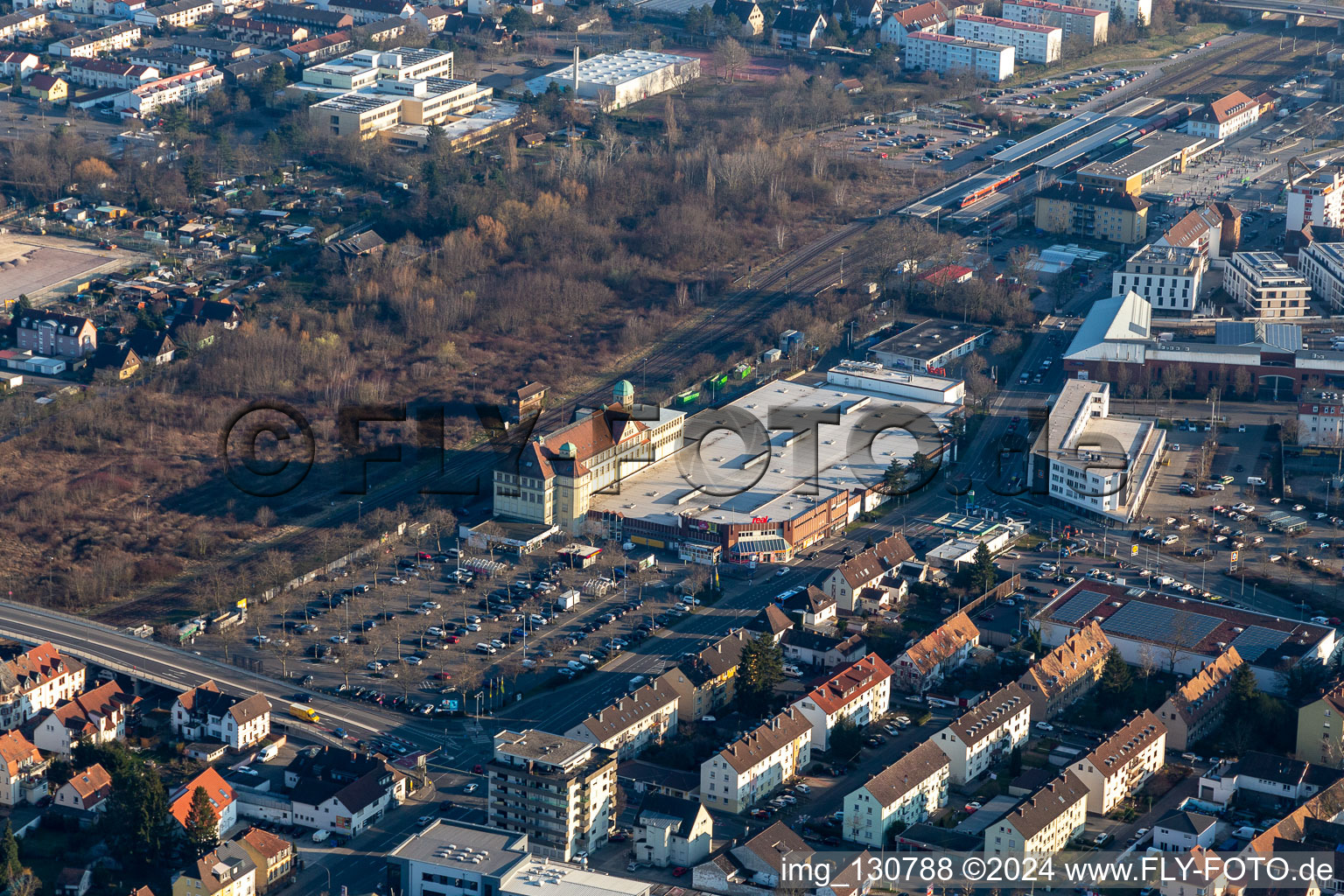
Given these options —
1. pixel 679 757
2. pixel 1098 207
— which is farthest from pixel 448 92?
pixel 679 757

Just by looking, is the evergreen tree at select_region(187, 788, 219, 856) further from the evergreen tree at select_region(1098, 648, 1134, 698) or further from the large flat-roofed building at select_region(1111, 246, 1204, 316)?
the large flat-roofed building at select_region(1111, 246, 1204, 316)

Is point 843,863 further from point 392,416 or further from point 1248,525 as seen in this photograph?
point 392,416

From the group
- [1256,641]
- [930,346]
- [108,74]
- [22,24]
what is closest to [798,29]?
[108,74]

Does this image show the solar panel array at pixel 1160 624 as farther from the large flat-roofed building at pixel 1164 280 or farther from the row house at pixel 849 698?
the large flat-roofed building at pixel 1164 280

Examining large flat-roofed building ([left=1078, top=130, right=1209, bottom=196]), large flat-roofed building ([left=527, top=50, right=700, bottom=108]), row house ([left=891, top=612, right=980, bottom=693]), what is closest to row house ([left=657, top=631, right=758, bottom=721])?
row house ([left=891, top=612, right=980, bottom=693])

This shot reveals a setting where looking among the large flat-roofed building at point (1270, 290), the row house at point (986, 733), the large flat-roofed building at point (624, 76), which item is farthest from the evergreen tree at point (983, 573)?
the large flat-roofed building at point (624, 76)

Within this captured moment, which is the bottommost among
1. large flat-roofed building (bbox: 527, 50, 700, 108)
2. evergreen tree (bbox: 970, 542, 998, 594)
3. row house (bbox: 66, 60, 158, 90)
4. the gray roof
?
evergreen tree (bbox: 970, 542, 998, 594)
